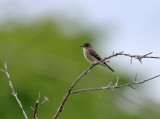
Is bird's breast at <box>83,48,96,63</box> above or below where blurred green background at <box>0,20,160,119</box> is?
above

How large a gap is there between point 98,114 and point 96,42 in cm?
505

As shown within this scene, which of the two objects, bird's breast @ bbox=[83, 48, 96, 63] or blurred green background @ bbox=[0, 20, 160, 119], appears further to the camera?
blurred green background @ bbox=[0, 20, 160, 119]

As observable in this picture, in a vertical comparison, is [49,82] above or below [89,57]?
below

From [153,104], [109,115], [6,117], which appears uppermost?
[153,104]

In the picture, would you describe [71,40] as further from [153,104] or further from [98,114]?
[153,104]

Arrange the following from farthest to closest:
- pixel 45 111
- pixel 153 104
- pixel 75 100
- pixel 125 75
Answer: pixel 125 75 < pixel 75 100 < pixel 45 111 < pixel 153 104

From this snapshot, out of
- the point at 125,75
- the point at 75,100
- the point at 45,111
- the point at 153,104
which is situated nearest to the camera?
the point at 153,104

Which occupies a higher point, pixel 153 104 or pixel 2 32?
pixel 153 104

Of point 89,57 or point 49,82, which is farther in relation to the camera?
point 49,82

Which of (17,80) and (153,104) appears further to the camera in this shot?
(17,80)

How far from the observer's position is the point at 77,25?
32.5m

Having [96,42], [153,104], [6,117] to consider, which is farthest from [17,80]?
[153,104]

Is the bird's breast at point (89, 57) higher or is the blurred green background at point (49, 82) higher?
the bird's breast at point (89, 57)

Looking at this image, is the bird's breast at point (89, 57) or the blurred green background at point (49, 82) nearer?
the bird's breast at point (89, 57)
